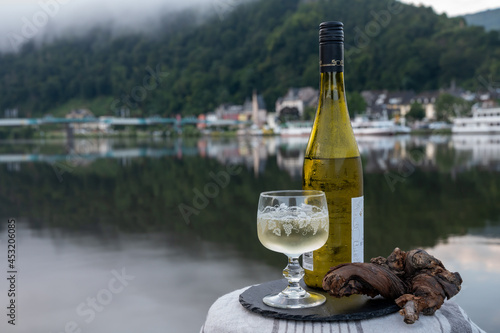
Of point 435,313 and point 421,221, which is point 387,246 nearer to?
point 421,221

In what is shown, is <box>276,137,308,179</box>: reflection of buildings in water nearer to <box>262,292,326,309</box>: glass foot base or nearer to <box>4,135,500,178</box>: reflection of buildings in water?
<box>4,135,500,178</box>: reflection of buildings in water

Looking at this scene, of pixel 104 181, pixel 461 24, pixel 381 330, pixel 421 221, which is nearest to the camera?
pixel 381 330

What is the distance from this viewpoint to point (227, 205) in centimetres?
899

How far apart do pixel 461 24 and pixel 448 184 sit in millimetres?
87458

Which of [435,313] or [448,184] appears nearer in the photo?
[435,313]

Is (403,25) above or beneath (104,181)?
above

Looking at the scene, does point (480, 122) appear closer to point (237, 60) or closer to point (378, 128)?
point (378, 128)

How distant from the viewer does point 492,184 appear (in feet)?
35.3

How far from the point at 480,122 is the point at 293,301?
201ft

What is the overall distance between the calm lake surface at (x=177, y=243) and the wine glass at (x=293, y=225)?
249cm

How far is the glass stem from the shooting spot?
128 centimetres

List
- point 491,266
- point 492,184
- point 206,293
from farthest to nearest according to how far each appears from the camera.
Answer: point 492,184, point 491,266, point 206,293

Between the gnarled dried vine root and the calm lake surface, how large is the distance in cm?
252

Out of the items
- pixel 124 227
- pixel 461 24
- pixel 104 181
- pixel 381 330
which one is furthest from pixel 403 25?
pixel 381 330
